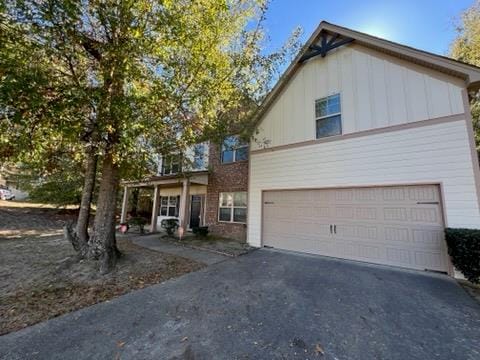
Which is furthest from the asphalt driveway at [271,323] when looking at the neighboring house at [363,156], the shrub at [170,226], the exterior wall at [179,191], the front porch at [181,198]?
the exterior wall at [179,191]

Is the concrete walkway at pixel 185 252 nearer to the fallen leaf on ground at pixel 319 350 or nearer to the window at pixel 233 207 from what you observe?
the window at pixel 233 207

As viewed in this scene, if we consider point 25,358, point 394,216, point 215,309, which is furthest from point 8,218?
point 394,216

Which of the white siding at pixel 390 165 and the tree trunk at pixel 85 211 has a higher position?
the white siding at pixel 390 165

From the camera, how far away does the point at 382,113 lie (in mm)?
7188

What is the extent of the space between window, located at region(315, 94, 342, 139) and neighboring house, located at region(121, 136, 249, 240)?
348 centimetres

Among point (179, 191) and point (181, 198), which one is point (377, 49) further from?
point (179, 191)

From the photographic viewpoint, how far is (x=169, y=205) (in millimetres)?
15000

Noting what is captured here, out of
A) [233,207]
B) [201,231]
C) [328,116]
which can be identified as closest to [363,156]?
[328,116]

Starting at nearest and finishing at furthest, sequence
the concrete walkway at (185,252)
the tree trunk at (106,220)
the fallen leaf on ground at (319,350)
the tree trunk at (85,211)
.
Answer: the fallen leaf on ground at (319,350) → the tree trunk at (106,220) → the tree trunk at (85,211) → the concrete walkway at (185,252)

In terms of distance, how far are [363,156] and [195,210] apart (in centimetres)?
949

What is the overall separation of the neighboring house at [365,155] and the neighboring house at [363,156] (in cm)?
3

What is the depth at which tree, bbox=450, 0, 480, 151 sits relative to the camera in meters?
9.36

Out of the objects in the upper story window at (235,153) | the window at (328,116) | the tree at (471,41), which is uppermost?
the tree at (471,41)

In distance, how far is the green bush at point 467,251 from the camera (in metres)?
5.22
